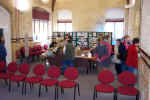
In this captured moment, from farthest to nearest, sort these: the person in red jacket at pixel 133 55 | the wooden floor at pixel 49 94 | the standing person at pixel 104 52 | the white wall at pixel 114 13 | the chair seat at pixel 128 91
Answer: the white wall at pixel 114 13 → the standing person at pixel 104 52 → the person in red jacket at pixel 133 55 → the wooden floor at pixel 49 94 → the chair seat at pixel 128 91

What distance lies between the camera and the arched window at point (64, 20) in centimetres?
1502

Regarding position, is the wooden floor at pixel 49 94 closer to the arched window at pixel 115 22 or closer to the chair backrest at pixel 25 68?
the chair backrest at pixel 25 68

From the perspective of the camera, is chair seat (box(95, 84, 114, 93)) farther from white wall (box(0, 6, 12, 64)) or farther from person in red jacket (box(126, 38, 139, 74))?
white wall (box(0, 6, 12, 64))

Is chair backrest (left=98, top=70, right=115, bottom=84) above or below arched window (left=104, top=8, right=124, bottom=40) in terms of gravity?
below

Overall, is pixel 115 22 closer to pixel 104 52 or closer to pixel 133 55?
pixel 104 52

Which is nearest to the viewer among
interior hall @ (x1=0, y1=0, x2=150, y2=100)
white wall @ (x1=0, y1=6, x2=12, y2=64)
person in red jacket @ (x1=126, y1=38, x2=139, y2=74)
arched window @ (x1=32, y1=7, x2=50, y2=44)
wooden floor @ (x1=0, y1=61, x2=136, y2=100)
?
interior hall @ (x1=0, y1=0, x2=150, y2=100)

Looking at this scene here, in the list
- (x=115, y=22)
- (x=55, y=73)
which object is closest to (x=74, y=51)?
(x=55, y=73)

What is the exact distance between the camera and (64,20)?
15.2 meters

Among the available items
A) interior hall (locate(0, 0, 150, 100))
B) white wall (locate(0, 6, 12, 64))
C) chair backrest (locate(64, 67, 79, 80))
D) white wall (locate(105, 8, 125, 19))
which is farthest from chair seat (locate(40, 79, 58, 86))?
white wall (locate(105, 8, 125, 19))

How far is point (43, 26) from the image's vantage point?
13680 mm

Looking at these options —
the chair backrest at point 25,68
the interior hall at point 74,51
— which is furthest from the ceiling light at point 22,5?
the chair backrest at point 25,68

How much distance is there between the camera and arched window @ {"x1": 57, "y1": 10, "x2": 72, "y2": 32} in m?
15.0

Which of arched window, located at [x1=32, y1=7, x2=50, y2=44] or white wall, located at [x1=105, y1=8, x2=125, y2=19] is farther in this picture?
white wall, located at [x1=105, y1=8, x2=125, y2=19]

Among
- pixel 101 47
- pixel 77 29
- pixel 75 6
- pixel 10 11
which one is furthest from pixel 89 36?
pixel 101 47
